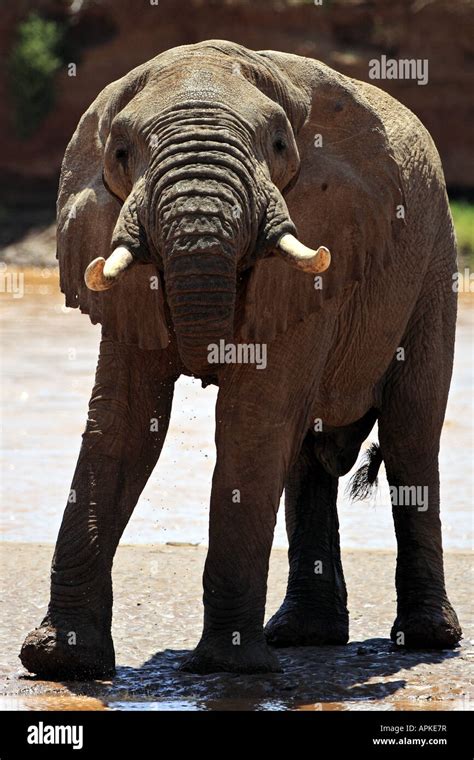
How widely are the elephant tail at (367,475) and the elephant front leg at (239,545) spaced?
1.75 metres

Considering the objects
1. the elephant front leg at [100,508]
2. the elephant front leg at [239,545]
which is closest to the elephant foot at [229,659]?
the elephant front leg at [239,545]

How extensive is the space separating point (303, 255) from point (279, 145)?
0.51 meters

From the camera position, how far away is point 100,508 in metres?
5.19

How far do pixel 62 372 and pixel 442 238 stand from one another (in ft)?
28.0

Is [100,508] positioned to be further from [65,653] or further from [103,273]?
[103,273]

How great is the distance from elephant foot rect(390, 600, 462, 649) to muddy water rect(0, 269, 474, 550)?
6.59ft

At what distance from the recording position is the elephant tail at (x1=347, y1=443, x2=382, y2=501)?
6.93m

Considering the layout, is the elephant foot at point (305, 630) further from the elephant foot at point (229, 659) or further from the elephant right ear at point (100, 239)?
the elephant right ear at point (100, 239)

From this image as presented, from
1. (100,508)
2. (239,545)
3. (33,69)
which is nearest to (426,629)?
(239,545)

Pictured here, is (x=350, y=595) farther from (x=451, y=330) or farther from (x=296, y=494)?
(x=451, y=330)

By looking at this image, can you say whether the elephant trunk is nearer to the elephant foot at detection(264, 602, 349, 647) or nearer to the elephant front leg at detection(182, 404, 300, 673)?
the elephant front leg at detection(182, 404, 300, 673)

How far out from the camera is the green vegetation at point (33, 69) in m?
28.5

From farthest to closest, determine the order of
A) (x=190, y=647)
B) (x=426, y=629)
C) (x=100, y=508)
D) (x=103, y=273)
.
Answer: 1. (x=426, y=629)
2. (x=190, y=647)
3. (x=100, y=508)
4. (x=103, y=273)
